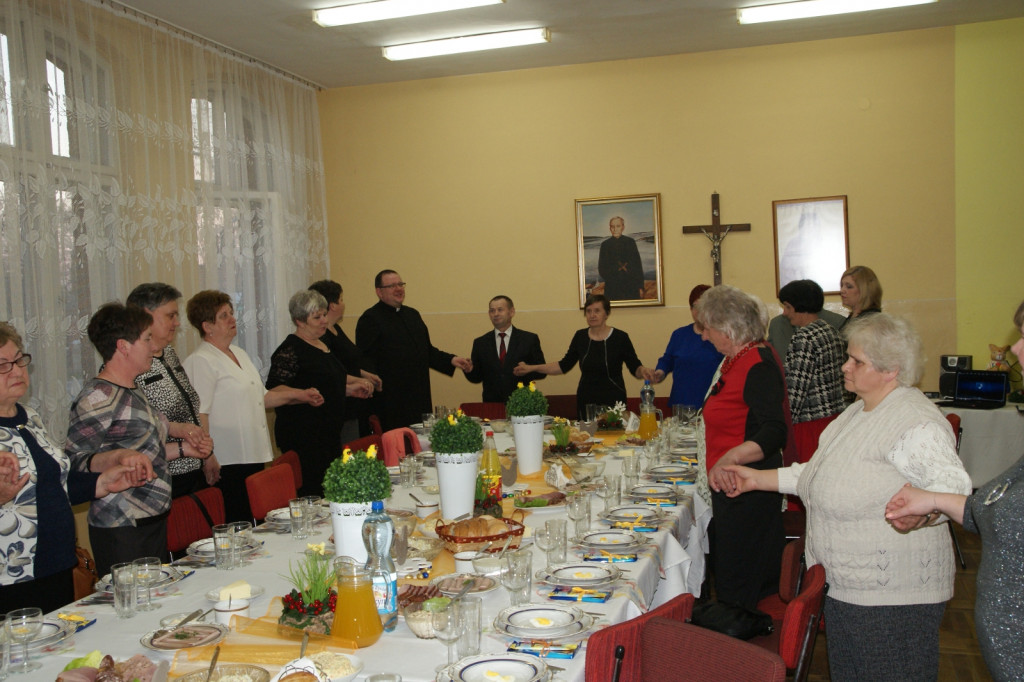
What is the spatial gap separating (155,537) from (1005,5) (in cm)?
688

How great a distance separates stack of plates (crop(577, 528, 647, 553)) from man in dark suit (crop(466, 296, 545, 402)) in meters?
4.09

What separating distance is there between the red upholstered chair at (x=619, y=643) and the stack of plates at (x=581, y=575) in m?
0.33

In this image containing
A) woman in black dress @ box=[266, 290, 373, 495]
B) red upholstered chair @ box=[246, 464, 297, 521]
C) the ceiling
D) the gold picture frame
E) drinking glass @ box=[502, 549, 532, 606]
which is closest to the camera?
drinking glass @ box=[502, 549, 532, 606]

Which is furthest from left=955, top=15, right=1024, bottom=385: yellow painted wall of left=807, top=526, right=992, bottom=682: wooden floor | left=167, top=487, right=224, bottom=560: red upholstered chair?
left=167, top=487, right=224, bottom=560: red upholstered chair

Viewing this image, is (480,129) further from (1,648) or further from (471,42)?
(1,648)

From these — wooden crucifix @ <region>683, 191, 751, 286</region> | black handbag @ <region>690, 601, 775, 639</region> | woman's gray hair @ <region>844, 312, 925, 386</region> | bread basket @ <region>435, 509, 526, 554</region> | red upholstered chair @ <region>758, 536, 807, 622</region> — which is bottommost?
black handbag @ <region>690, 601, 775, 639</region>

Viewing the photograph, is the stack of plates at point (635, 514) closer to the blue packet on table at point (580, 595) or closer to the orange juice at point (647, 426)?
the blue packet on table at point (580, 595)

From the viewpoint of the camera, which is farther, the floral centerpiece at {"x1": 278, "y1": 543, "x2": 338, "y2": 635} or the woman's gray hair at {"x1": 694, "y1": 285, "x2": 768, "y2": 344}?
the woman's gray hair at {"x1": 694, "y1": 285, "x2": 768, "y2": 344}

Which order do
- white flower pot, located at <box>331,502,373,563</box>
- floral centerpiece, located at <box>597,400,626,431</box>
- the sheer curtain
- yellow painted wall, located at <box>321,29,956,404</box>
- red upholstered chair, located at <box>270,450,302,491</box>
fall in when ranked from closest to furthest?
white flower pot, located at <box>331,502,373,563</box>
red upholstered chair, located at <box>270,450,302,491</box>
the sheer curtain
floral centerpiece, located at <box>597,400,626,431</box>
yellow painted wall, located at <box>321,29,956,404</box>

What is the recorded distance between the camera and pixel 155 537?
3408mm

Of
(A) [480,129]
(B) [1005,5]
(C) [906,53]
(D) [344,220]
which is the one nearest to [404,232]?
(D) [344,220]

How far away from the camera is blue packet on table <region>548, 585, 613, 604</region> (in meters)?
2.49

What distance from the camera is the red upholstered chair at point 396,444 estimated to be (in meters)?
4.85

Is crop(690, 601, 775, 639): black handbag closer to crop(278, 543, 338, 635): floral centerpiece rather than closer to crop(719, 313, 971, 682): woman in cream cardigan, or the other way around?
crop(719, 313, 971, 682): woman in cream cardigan
